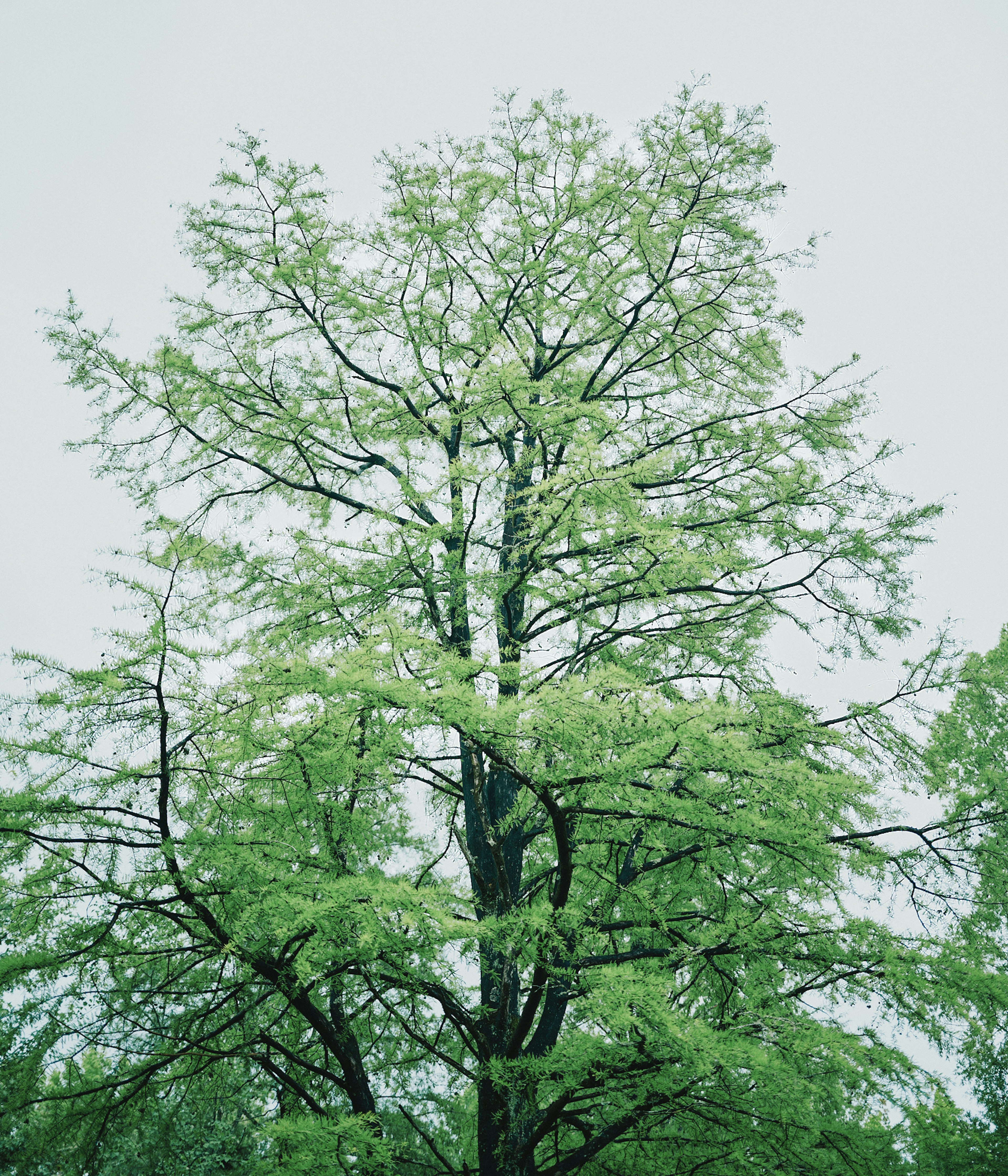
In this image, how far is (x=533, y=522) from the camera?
655cm

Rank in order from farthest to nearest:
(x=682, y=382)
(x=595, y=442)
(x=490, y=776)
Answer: (x=682, y=382), (x=490, y=776), (x=595, y=442)

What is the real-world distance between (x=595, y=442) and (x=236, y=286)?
4928 millimetres

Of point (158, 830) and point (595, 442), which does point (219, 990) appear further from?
point (595, 442)

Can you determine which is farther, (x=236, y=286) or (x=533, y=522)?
(x=236, y=286)

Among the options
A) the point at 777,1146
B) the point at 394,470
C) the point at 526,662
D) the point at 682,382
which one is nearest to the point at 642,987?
the point at 777,1146

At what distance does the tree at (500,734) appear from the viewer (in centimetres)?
489

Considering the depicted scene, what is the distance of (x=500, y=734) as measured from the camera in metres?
4.83

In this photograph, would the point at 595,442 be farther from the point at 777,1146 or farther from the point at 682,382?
the point at 777,1146

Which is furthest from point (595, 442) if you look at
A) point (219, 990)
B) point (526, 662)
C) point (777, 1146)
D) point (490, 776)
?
point (777, 1146)

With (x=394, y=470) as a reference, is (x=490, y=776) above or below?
below

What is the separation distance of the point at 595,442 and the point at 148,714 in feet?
10.5

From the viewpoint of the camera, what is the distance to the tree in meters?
4.89

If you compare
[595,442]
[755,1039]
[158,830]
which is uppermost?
[595,442]

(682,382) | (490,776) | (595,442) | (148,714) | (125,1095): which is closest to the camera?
(148,714)
